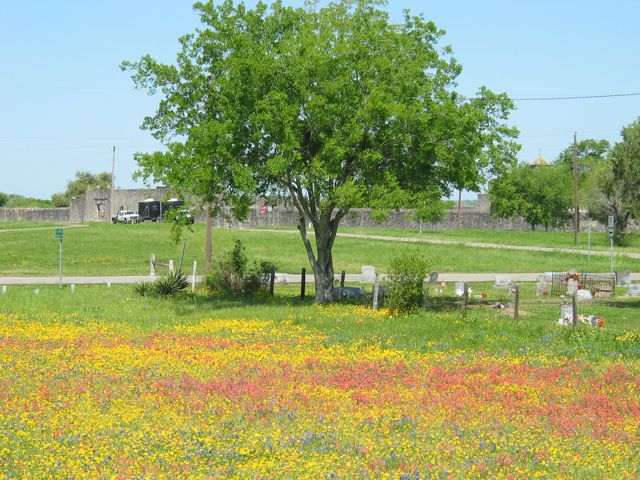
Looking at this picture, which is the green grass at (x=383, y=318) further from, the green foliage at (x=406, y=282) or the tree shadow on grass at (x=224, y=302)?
the green foliage at (x=406, y=282)

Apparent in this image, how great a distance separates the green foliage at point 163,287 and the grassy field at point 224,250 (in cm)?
1098

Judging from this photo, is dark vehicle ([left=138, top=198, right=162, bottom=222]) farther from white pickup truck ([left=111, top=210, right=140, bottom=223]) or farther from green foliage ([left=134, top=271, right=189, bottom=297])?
green foliage ([left=134, top=271, right=189, bottom=297])

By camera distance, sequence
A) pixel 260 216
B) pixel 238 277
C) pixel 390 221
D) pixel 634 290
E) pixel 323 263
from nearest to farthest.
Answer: pixel 323 263 < pixel 238 277 < pixel 634 290 < pixel 260 216 < pixel 390 221

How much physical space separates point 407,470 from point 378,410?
3.31 metres

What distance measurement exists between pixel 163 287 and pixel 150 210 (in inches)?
2837

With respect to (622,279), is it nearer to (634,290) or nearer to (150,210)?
(634,290)

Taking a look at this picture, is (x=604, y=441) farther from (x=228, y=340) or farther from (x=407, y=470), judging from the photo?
(x=228, y=340)

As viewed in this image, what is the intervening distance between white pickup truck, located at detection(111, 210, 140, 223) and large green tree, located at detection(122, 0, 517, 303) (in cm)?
6840

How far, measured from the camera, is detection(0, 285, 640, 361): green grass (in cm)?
2172

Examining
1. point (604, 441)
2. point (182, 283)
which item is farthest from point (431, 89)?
point (604, 441)

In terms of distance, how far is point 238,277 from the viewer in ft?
115

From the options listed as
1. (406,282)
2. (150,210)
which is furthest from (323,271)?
(150,210)

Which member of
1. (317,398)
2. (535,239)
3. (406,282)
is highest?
(535,239)

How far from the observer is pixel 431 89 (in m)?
30.9
